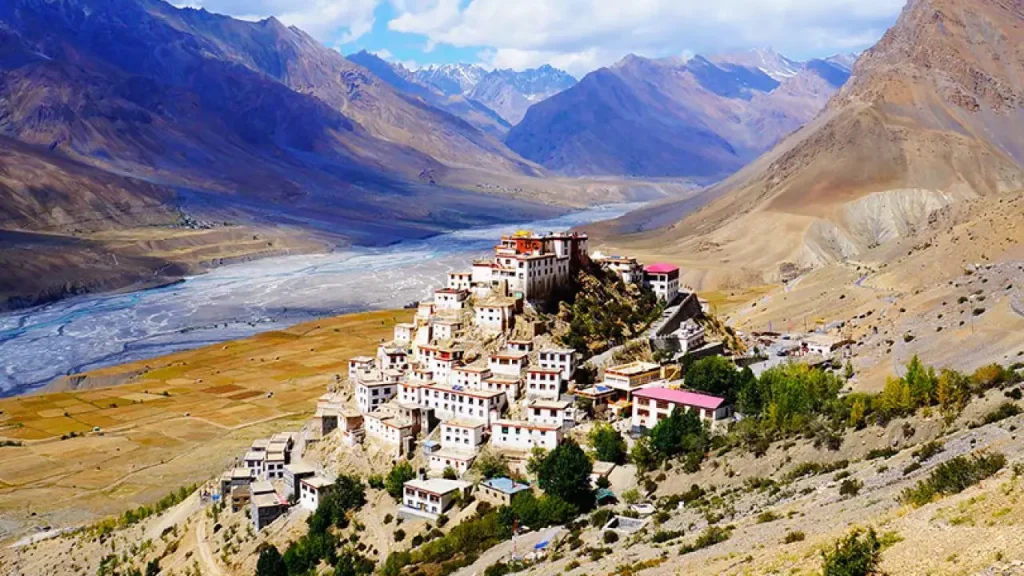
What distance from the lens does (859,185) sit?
17812 centimetres

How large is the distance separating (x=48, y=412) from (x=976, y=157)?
16309 cm

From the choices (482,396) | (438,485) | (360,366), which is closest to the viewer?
(438,485)

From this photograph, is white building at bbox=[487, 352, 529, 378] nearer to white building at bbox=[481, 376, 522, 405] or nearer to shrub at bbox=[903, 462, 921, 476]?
white building at bbox=[481, 376, 522, 405]

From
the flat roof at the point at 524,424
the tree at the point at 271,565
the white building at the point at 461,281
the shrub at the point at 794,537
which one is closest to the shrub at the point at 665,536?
the shrub at the point at 794,537

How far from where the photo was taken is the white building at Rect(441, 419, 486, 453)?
50.2m

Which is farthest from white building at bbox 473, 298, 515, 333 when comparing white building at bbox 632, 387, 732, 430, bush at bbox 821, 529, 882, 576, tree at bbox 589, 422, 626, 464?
bush at bbox 821, 529, 882, 576

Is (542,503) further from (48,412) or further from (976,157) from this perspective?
(976,157)

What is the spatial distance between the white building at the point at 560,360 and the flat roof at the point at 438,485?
9415 mm

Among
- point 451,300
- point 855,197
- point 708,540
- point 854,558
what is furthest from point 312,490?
point 855,197

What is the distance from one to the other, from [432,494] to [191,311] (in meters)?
109

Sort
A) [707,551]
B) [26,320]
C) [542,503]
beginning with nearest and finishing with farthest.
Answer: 1. [707,551]
2. [542,503]
3. [26,320]

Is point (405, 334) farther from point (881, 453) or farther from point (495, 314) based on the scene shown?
point (881, 453)

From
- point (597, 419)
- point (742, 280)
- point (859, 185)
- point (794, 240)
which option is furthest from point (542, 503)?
point (859, 185)

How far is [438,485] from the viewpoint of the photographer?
4703cm
